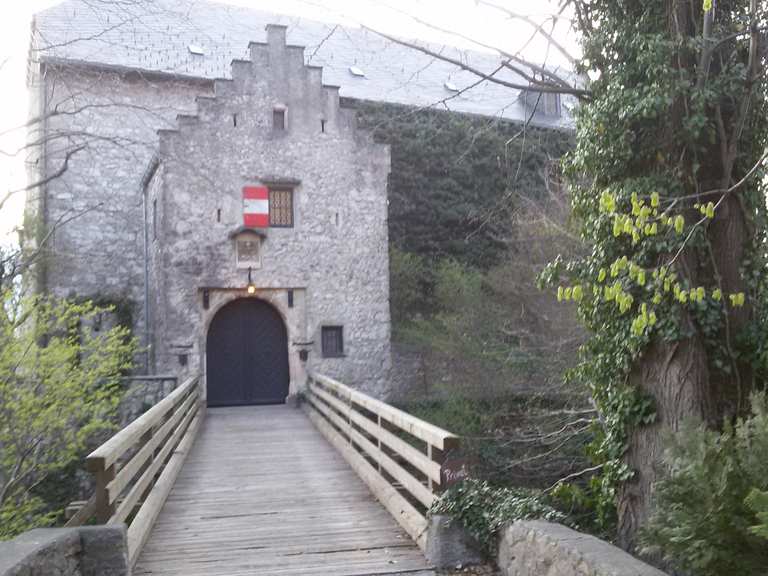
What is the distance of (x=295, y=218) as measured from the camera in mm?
16766

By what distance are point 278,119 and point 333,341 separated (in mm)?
4821

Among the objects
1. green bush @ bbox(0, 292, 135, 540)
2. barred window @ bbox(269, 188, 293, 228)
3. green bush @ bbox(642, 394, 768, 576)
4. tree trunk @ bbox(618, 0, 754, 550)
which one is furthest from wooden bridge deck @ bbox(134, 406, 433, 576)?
barred window @ bbox(269, 188, 293, 228)

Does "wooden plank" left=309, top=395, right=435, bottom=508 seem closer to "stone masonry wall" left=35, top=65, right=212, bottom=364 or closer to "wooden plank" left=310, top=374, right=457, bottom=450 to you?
"wooden plank" left=310, top=374, right=457, bottom=450

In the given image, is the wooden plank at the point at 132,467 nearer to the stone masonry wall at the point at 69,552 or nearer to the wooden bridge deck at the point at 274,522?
the stone masonry wall at the point at 69,552

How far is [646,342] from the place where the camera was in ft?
18.2

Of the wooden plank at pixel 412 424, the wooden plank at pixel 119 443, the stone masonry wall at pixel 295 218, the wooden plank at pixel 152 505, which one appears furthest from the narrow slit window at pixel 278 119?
the wooden plank at pixel 119 443

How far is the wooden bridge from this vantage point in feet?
17.5

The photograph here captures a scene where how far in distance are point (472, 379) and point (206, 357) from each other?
5567 mm

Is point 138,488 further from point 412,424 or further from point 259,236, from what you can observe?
point 259,236

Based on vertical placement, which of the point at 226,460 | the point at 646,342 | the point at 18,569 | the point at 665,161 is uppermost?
the point at 665,161

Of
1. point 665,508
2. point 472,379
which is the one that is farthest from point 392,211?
point 665,508

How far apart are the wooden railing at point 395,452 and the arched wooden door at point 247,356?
15.9ft

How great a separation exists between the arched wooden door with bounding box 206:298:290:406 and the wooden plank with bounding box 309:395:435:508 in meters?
5.00

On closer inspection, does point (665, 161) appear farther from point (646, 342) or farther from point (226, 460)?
point (226, 460)
